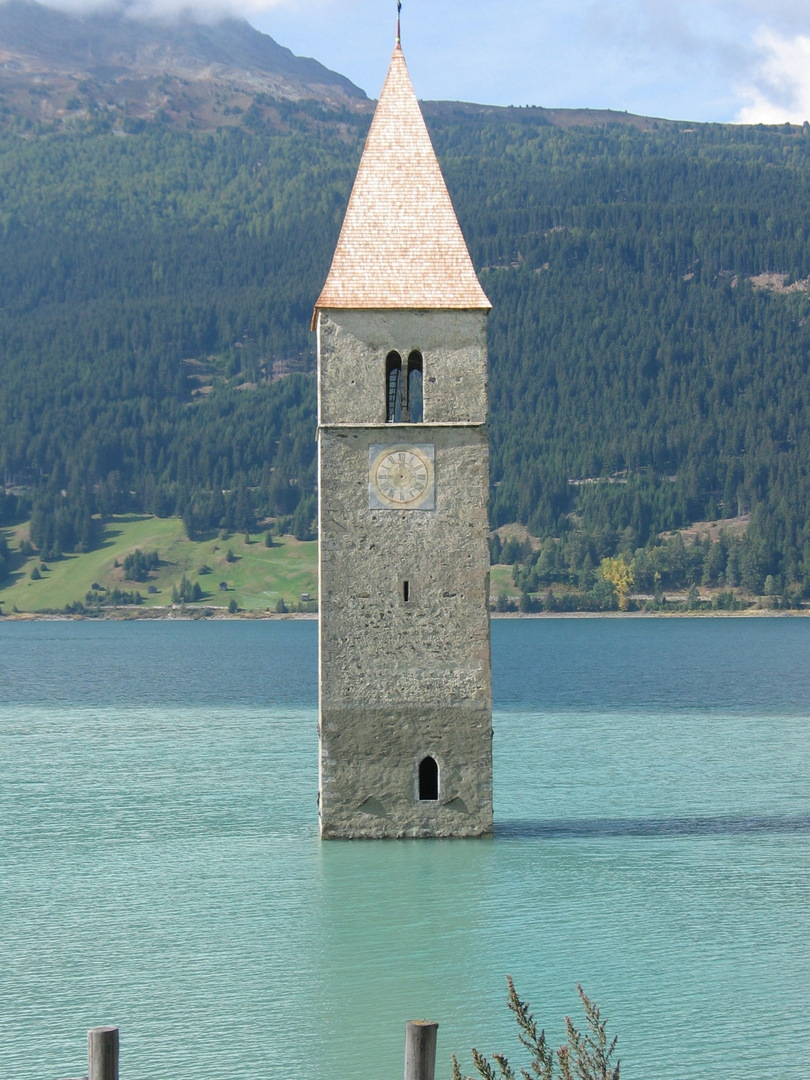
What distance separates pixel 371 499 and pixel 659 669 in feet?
289

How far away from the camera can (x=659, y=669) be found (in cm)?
11862

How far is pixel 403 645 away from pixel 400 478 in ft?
11.6

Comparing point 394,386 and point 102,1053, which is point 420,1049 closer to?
point 102,1053

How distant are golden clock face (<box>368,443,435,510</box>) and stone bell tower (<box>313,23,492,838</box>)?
2cm

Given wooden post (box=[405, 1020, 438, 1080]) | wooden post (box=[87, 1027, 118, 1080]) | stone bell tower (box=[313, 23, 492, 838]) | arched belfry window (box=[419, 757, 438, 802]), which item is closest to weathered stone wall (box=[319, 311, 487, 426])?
stone bell tower (box=[313, 23, 492, 838])

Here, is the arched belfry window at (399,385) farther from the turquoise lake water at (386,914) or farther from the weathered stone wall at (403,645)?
the turquoise lake water at (386,914)

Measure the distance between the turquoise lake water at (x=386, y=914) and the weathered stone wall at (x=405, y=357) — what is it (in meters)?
9.15

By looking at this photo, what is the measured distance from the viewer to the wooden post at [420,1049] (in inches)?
580

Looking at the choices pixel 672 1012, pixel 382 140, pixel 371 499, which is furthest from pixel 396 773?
pixel 382 140

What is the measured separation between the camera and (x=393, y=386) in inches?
1569

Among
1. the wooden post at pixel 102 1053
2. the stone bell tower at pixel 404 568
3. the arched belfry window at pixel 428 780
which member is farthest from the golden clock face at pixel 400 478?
the wooden post at pixel 102 1053

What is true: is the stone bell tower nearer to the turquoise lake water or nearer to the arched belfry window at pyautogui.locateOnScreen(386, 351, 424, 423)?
the arched belfry window at pyautogui.locateOnScreen(386, 351, 424, 423)

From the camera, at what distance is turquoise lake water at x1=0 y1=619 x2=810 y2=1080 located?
23.2 meters

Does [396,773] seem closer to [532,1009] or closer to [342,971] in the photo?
[342,971]
